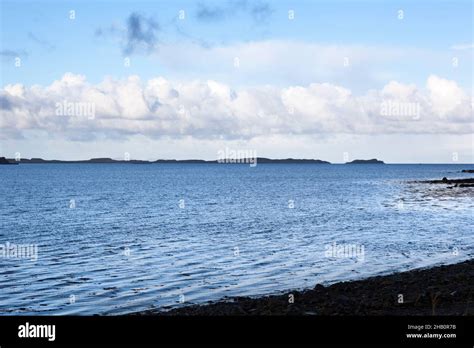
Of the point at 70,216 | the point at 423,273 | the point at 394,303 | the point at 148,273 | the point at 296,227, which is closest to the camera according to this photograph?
the point at 394,303

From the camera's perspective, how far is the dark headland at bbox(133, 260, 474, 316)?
16.5m

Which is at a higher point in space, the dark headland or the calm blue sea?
the dark headland

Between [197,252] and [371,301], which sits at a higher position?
[371,301]

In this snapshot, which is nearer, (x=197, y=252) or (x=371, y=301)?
(x=371, y=301)

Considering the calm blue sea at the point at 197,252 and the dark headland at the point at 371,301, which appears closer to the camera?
the dark headland at the point at 371,301

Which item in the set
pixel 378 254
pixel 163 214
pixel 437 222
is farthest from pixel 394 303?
pixel 163 214

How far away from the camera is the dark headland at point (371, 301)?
54.1 feet

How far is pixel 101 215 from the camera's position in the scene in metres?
62.5

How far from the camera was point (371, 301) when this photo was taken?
17.8 metres

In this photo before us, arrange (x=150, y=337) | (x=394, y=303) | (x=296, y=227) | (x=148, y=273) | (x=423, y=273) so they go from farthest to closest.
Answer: (x=296, y=227)
(x=148, y=273)
(x=423, y=273)
(x=394, y=303)
(x=150, y=337)

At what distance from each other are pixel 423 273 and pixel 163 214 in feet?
139

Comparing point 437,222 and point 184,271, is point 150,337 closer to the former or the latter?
point 184,271

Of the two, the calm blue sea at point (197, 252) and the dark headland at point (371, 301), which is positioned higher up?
the dark headland at point (371, 301)

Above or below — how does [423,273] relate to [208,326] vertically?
below
